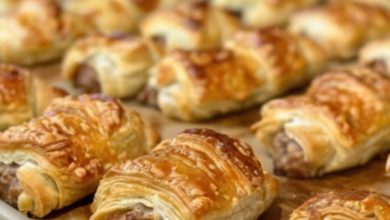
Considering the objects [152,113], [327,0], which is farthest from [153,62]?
[327,0]

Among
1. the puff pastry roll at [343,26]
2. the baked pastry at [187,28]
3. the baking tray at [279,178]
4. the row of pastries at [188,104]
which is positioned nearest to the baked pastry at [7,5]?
the row of pastries at [188,104]

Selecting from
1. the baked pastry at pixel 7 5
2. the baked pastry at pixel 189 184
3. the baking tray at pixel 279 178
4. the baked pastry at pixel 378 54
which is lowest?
the baking tray at pixel 279 178

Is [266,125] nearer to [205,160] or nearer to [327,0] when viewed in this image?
[205,160]

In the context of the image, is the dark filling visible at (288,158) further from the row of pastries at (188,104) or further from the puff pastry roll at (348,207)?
the puff pastry roll at (348,207)

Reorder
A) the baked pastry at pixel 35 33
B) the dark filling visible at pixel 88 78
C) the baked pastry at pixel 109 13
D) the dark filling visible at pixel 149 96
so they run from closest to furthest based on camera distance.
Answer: the dark filling visible at pixel 149 96, the dark filling visible at pixel 88 78, the baked pastry at pixel 35 33, the baked pastry at pixel 109 13

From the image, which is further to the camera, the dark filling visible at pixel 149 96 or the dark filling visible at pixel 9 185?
the dark filling visible at pixel 149 96

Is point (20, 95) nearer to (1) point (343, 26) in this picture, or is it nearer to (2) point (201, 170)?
(2) point (201, 170)

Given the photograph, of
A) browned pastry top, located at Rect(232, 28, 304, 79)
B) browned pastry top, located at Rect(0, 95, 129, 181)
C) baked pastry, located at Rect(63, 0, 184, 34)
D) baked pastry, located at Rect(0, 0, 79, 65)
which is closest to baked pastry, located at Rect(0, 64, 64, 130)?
browned pastry top, located at Rect(0, 95, 129, 181)

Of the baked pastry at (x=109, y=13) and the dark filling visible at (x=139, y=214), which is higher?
the baked pastry at (x=109, y=13)
